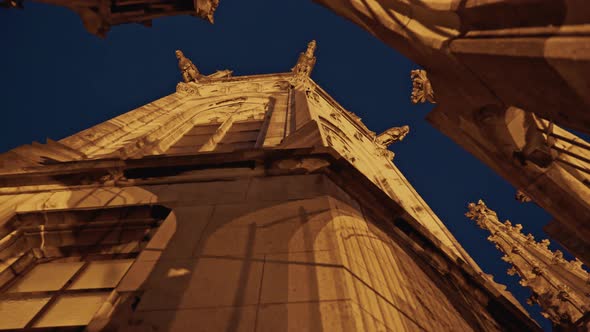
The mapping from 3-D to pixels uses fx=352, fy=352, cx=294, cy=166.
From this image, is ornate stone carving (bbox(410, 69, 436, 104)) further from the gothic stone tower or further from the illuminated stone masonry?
the illuminated stone masonry

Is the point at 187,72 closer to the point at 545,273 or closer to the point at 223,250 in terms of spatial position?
the point at 223,250

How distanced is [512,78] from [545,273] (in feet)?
44.0

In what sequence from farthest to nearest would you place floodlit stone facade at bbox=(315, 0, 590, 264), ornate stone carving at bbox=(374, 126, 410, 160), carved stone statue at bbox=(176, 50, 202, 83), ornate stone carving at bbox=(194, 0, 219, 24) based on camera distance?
1. carved stone statue at bbox=(176, 50, 202, 83)
2. ornate stone carving at bbox=(374, 126, 410, 160)
3. ornate stone carving at bbox=(194, 0, 219, 24)
4. floodlit stone facade at bbox=(315, 0, 590, 264)

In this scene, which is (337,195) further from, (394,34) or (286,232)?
(394,34)

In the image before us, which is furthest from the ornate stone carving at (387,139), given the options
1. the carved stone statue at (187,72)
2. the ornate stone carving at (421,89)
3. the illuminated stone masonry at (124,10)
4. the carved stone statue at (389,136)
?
the illuminated stone masonry at (124,10)

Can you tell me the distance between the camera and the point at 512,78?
373 centimetres

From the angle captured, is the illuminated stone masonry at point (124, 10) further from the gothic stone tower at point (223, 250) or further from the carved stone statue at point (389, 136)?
the carved stone statue at point (389, 136)

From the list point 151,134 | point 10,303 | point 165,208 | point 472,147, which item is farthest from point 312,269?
point 151,134

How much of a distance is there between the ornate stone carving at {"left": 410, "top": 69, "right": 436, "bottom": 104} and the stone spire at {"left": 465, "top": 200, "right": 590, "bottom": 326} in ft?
24.2

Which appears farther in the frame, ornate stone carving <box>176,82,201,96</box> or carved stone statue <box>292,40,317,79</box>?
carved stone statue <box>292,40,317,79</box>

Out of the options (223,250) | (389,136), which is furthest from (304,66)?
(223,250)

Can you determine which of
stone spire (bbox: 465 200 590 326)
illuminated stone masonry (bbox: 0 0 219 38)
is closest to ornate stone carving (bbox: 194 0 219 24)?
illuminated stone masonry (bbox: 0 0 219 38)

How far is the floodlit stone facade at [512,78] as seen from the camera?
10.4 ft

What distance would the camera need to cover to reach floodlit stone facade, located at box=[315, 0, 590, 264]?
3.16 metres
